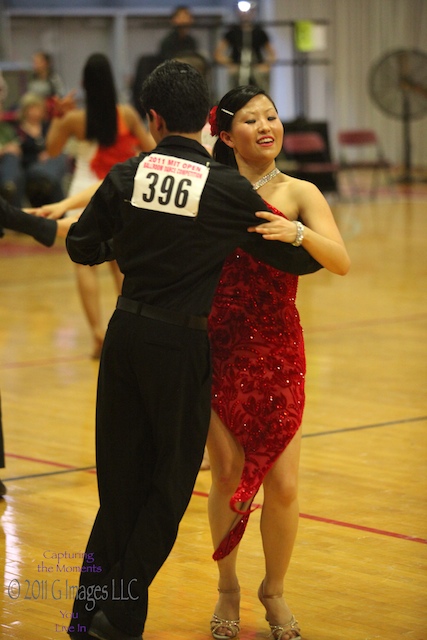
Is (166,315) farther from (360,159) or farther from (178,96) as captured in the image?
(360,159)

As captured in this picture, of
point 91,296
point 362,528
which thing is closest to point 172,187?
point 362,528

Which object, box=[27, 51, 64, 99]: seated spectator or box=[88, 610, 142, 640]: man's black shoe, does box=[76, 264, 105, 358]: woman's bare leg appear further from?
box=[27, 51, 64, 99]: seated spectator

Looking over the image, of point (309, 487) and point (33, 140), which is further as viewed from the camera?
point (33, 140)

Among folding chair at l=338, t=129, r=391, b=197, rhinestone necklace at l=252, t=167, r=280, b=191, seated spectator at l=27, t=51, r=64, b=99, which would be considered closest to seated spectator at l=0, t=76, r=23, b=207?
seated spectator at l=27, t=51, r=64, b=99

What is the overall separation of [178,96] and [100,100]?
393 centimetres

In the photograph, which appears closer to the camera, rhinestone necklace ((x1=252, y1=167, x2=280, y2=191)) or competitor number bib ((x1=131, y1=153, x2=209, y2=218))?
competitor number bib ((x1=131, y1=153, x2=209, y2=218))

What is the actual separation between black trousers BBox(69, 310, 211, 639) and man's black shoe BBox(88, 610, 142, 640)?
0.02 meters

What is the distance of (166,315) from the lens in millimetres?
2559

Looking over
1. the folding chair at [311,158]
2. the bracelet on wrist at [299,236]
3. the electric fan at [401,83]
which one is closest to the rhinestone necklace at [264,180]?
the bracelet on wrist at [299,236]

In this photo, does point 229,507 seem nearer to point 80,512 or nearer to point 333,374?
point 80,512

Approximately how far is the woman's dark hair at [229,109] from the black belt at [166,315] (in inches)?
24.2

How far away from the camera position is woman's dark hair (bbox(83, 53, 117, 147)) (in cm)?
626

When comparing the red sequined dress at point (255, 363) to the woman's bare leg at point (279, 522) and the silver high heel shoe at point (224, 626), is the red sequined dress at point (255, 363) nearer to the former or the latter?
the woman's bare leg at point (279, 522)

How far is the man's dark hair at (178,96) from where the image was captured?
2537 mm
